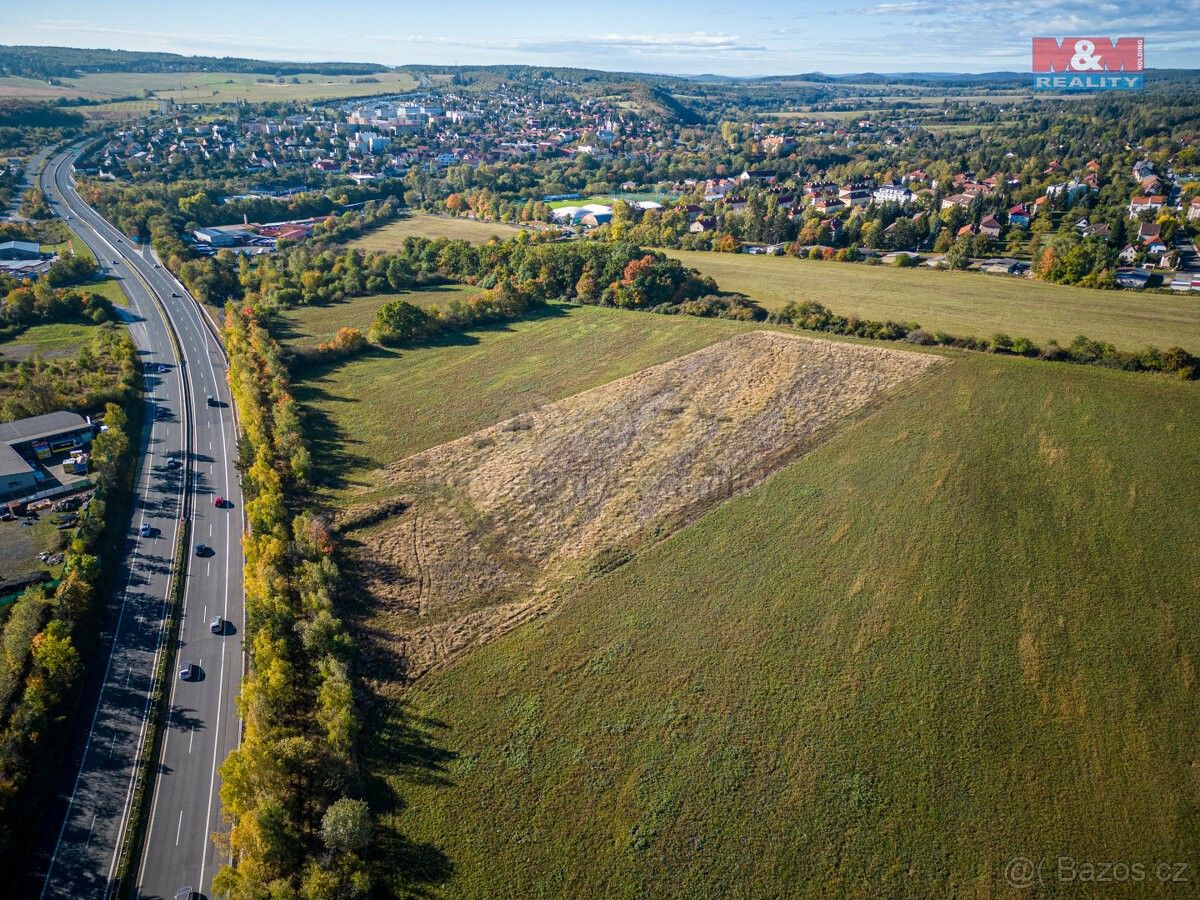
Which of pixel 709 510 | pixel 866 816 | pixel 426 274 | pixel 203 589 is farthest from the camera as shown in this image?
pixel 426 274

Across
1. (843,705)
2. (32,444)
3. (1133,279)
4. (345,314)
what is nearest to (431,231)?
(345,314)

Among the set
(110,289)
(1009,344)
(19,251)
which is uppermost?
(19,251)

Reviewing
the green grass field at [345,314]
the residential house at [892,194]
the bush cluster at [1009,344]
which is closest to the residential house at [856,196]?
the residential house at [892,194]

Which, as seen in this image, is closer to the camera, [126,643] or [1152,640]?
[1152,640]

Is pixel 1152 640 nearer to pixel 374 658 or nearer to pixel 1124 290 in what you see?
pixel 374 658

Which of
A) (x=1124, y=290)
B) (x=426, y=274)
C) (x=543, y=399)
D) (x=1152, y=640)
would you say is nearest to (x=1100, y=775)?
(x=1152, y=640)

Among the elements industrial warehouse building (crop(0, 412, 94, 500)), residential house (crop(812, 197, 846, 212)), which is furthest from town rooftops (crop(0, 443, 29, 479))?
residential house (crop(812, 197, 846, 212))

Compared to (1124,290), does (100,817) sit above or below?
below

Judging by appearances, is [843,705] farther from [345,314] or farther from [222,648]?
[345,314]
